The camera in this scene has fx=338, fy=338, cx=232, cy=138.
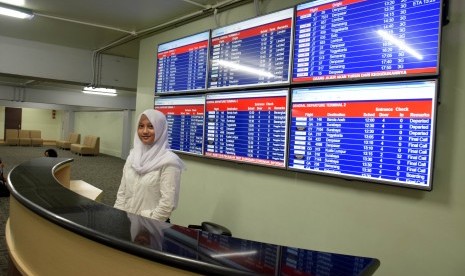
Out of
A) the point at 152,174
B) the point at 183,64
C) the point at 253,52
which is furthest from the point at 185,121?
the point at 152,174

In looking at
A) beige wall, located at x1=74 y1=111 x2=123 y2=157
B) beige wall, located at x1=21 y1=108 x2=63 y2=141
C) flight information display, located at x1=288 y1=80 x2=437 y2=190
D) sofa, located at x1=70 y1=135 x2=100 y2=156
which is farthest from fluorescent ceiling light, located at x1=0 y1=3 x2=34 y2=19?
beige wall, located at x1=21 y1=108 x2=63 y2=141

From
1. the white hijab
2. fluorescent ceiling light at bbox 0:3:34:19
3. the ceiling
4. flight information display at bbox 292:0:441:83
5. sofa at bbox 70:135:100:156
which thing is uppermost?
the ceiling

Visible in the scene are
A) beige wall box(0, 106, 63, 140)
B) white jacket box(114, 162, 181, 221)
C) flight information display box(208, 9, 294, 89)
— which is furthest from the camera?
beige wall box(0, 106, 63, 140)

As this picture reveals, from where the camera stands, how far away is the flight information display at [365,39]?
1746 mm

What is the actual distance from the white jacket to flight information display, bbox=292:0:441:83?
42.5 inches

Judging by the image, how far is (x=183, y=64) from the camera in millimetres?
3365

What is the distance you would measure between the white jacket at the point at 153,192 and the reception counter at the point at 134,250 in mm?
581

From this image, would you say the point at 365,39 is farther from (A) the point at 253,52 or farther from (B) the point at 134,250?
(B) the point at 134,250

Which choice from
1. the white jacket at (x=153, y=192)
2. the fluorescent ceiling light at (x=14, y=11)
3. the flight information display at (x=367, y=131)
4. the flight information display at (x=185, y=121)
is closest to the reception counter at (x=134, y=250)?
the white jacket at (x=153, y=192)

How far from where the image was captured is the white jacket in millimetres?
2010

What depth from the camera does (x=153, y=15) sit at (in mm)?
3615

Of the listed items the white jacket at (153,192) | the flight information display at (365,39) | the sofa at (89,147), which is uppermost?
the flight information display at (365,39)

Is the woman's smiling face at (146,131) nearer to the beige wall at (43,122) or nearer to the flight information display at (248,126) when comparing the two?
the flight information display at (248,126)

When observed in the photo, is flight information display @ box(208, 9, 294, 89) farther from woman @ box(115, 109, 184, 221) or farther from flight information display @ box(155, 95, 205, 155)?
woman @ box(115, 109, 184, 221)
